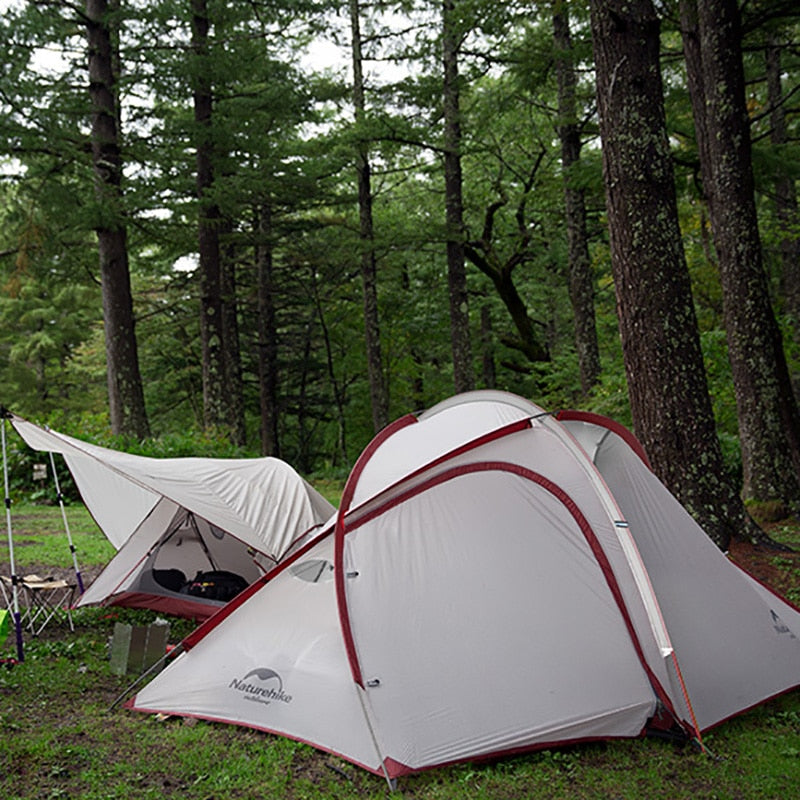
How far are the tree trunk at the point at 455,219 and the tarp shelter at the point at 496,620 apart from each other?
35.8 feet

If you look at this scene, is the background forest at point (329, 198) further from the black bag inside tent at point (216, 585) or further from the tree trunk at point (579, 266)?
the black bag inside tent at point (216, 585)

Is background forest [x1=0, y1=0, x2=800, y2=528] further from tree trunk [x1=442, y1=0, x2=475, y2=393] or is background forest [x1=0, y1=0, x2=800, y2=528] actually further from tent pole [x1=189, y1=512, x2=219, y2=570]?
tent pole [x1=189, y1=512, x2=219, y2=570]

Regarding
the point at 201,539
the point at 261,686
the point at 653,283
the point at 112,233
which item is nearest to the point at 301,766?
the point at 261,686

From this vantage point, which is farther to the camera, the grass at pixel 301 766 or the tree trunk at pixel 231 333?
the tree trunk at pixel 231 333

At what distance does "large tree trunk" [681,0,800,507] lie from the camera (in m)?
8.42

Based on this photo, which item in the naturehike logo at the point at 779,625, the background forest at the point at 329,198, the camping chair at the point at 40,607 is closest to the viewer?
the naturehike logo at the point at 779,625

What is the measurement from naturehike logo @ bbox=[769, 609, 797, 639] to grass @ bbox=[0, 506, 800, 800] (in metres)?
0.33

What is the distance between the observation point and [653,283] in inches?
245

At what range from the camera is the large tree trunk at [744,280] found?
27.6ft

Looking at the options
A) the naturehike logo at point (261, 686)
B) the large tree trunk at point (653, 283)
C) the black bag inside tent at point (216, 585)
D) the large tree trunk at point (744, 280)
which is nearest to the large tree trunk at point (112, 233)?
the black bag inside tent at point (216, 585)

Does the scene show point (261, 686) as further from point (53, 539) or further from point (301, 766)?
point (53, 539)

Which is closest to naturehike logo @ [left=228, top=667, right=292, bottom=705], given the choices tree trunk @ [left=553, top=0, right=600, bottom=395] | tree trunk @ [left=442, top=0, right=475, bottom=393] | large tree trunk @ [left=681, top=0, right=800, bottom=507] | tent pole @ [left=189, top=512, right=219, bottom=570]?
tent pole @ [left=189, top=512, right=219, bottom=570]

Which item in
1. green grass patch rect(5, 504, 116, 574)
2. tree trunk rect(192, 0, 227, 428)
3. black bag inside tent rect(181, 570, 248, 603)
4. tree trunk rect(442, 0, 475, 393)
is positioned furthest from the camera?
tree trunk rect(442, 0, 475, 393)

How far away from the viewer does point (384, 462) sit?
486 centimetres
